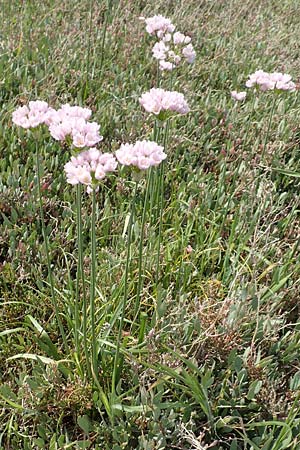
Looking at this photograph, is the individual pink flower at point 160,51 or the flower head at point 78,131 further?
the individual pink flower at point 160,51

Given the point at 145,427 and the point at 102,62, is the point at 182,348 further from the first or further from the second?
the point at 102,62

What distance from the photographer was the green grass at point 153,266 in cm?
182

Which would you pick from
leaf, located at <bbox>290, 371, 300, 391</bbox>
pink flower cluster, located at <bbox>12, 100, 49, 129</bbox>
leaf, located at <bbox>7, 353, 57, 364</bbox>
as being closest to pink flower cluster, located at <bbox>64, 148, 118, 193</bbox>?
pink flower cluster, located at <bbox>12, 100, 49, 129</bbox>

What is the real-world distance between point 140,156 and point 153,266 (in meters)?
0.94

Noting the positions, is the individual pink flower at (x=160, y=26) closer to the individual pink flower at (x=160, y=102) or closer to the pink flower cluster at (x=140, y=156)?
the individual pink flower at (x=160, y=102)

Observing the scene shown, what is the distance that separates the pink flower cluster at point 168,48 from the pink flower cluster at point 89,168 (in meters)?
1.17

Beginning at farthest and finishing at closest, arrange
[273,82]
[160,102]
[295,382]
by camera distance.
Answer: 1. [273,82]
2. [295,382]
3. [160,102]

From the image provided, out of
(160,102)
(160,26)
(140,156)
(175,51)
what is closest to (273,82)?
(175,51)

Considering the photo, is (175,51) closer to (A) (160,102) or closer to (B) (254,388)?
(A) (160,102)

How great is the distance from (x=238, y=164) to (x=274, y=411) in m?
1.71

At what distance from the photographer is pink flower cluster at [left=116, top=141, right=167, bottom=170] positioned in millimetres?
1514

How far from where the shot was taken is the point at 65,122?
1.56 metres

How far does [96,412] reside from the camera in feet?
6.15

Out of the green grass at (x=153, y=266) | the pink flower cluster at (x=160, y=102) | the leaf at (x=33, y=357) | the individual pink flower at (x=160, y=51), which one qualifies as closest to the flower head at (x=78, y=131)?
the pink flower cluster at (x=160, y=102)
